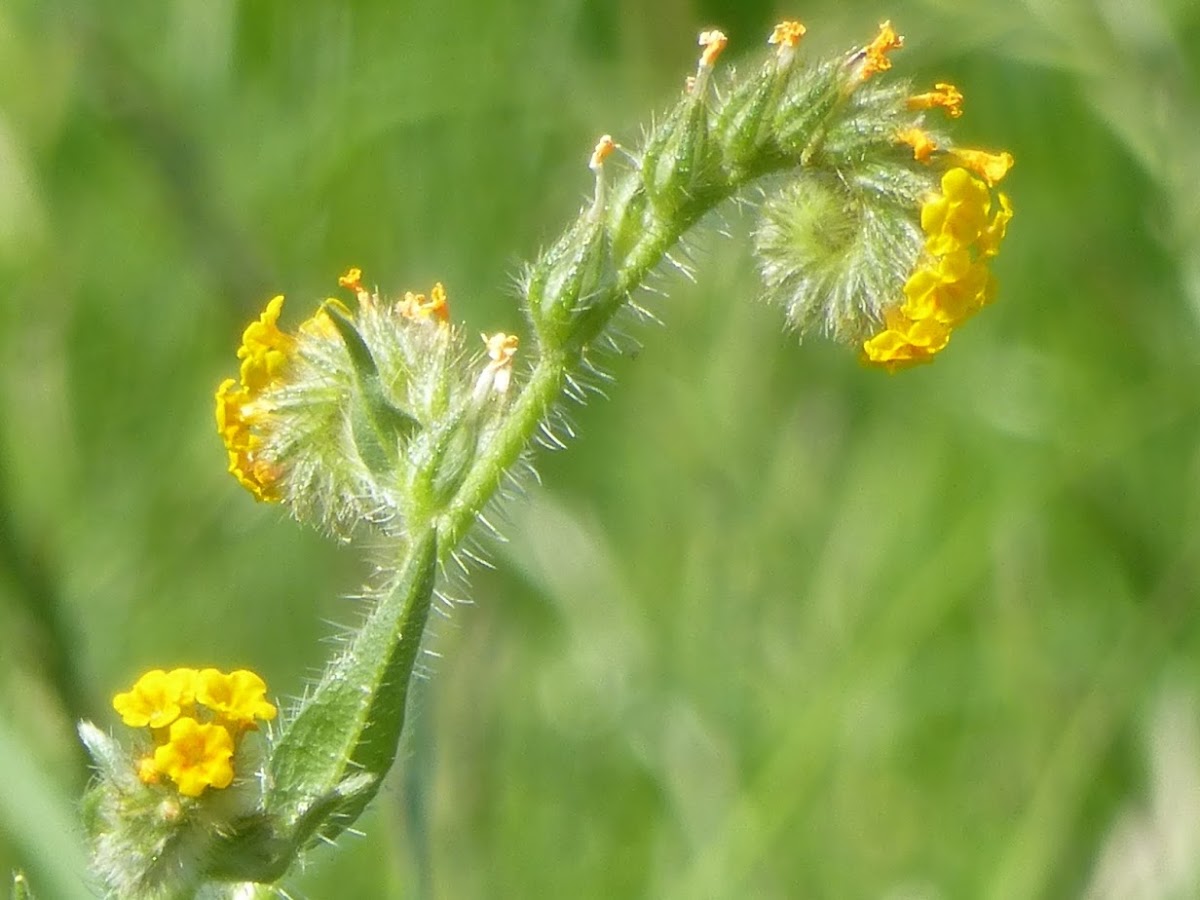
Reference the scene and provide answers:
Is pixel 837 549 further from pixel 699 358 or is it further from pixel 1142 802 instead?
pixel 1142 802

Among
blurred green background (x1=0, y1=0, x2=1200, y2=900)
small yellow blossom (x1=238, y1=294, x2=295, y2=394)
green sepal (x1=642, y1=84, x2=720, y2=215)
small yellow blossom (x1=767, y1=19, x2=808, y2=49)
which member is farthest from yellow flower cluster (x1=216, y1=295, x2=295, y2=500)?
blurred green background (x1=0, y1=0, x2=1200, y2=900)

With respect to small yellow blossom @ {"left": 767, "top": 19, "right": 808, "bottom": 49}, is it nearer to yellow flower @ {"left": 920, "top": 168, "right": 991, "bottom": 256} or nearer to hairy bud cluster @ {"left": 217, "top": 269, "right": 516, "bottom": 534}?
yellow flower @ {"left": 920, "top": 168, "right": 991, "bottom": 256}

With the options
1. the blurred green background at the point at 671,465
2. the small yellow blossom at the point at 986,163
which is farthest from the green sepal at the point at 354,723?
the blurred green background at the point at 671,465

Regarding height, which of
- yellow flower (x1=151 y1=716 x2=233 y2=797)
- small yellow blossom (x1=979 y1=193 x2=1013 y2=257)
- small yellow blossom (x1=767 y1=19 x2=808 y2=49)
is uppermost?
small yellow blossom (x1=767 y1=19 x2=808 y2=49)

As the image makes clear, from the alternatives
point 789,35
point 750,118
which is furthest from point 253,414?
point 789,35

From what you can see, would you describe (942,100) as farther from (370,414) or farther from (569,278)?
(370,414)

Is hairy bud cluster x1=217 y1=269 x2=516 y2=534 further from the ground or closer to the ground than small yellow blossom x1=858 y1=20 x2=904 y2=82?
closer to the ground

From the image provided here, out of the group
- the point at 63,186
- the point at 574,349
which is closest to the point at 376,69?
the point at 63,186
